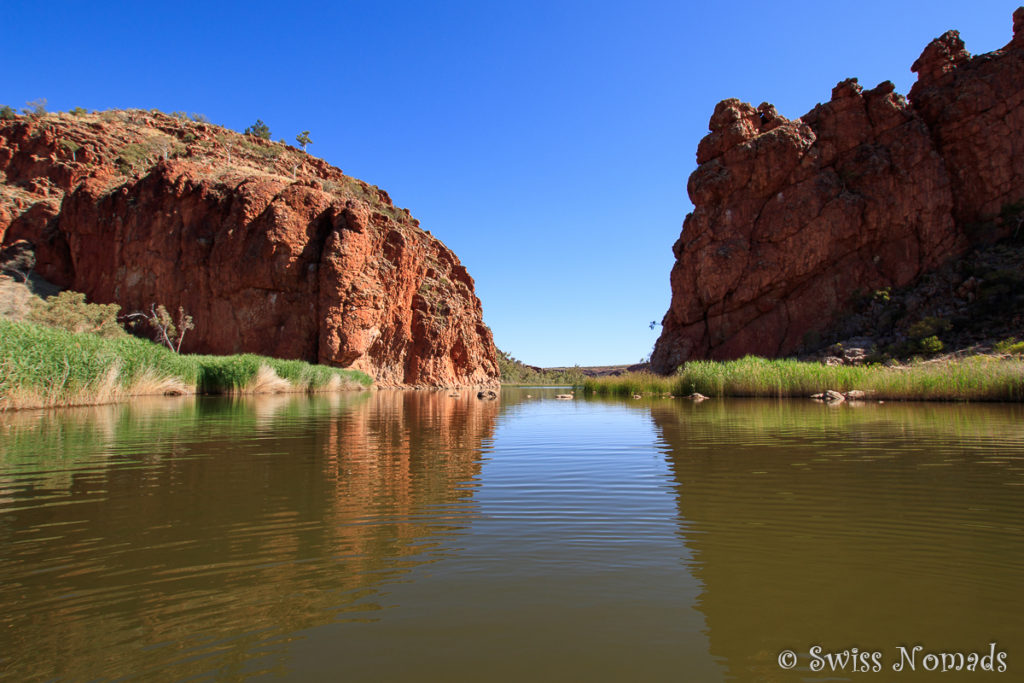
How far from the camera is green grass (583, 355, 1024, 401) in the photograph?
62.3 ft

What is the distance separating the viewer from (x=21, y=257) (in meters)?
47.7

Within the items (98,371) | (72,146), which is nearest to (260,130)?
(72,146)

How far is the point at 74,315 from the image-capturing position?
30906 millimetres

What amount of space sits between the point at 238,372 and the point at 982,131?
55823 mm

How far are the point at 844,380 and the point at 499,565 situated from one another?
24.6 meters

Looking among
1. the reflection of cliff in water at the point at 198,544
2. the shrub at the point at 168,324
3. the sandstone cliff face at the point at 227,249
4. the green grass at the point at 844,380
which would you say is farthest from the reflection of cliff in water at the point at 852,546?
the shrub at the point at 168,324

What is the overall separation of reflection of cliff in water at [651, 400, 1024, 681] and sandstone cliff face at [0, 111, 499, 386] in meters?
40.2

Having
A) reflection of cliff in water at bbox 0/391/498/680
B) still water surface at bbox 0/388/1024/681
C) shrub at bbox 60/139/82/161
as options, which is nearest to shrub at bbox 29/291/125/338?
reflection of cliff in water at bbox 0/391/498/680

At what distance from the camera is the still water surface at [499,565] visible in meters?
2.42

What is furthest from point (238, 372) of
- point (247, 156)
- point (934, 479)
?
point (247, 156)

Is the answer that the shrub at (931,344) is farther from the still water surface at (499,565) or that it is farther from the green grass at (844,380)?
the still water surface at (499,565)

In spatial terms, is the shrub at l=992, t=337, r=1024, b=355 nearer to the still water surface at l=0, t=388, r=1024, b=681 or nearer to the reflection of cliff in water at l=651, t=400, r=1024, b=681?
the reflection of cliff in water at l=651, t=400, r=1024, b=681

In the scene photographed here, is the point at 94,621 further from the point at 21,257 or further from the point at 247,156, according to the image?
the point at 247,156

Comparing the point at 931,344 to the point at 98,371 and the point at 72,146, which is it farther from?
the point at 72,146
